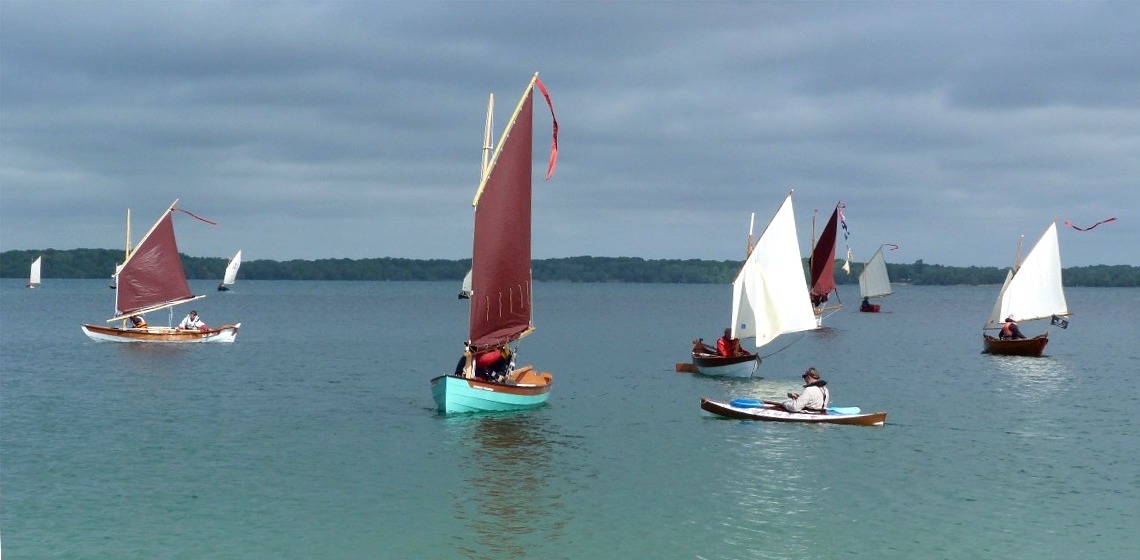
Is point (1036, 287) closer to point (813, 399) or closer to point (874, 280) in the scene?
point (813, 399)

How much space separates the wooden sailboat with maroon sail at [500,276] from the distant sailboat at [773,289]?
18099 millimetres

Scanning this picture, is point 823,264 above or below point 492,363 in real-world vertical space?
above

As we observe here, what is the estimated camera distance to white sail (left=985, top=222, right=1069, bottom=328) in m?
76.5

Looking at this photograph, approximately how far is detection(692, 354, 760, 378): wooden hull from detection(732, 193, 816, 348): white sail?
1.35 metres

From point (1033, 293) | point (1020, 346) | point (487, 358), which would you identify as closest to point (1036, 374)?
point (1020, 346)

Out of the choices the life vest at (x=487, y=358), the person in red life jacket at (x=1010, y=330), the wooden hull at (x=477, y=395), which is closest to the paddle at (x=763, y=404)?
the wooden hull at (x=477, y=395)

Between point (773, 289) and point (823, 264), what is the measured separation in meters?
52.8

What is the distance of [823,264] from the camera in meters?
109

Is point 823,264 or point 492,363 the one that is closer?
point 492,363

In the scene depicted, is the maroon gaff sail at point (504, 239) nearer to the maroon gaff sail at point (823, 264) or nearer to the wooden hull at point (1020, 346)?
the wooden hull at point (1020, 346)

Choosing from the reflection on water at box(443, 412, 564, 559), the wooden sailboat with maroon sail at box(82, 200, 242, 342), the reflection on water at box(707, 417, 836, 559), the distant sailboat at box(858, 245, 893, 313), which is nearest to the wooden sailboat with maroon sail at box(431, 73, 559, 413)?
the reflection on water at box(443, 412, 564, 559)

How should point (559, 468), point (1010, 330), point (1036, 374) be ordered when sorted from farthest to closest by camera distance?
point (1010, 330)
point (1036, 374)
point (559, 468)

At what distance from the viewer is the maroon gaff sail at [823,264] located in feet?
349

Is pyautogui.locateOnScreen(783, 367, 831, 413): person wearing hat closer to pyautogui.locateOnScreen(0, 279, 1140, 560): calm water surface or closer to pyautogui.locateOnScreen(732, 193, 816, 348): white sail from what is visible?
pyautogui.locateOnScreen(0, 279, 1140, 560): calm water surface
